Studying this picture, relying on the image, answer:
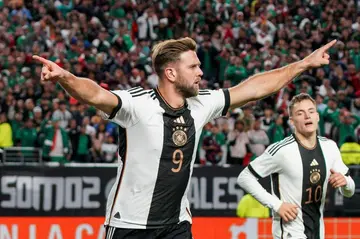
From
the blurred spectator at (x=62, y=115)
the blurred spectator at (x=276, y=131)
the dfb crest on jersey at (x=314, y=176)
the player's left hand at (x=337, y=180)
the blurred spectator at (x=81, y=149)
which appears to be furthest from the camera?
the blurred spectator at (x=62, y=115)

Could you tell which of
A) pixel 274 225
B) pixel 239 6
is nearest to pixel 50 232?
pixel 274 225

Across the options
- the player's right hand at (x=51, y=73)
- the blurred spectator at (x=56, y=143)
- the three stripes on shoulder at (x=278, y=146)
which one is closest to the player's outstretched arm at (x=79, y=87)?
the player's right hand at (x=51, y=73)

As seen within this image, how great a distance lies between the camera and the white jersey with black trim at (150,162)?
6430 millimetres

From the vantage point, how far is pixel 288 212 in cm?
802

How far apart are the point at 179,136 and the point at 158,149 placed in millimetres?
165

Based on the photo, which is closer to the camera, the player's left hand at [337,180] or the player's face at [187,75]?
the player's face at [187,75]

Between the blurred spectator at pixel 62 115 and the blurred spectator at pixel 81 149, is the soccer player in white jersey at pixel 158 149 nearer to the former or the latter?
the blurred spectator at pixel 81 149

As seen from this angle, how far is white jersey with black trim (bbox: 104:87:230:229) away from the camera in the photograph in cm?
643

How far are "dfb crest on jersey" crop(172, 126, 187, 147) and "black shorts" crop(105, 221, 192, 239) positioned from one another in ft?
1.75

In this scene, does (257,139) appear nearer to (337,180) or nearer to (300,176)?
(300,176)

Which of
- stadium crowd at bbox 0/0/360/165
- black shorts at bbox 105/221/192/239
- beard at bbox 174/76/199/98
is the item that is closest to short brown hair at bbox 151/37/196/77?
beard at bbox 174/76/199/98

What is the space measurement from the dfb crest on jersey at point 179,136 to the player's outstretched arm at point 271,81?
1.62 ft

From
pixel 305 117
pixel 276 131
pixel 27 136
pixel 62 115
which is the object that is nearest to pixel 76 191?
pixel 27 136

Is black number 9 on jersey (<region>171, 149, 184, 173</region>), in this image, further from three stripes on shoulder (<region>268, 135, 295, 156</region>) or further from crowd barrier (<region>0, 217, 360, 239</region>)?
crowd barrier (<region>0, 217, 360, 239</region>)
